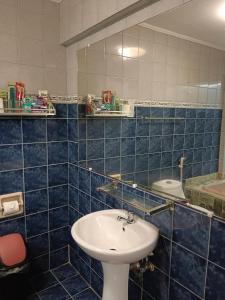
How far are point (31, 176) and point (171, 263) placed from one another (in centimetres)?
133

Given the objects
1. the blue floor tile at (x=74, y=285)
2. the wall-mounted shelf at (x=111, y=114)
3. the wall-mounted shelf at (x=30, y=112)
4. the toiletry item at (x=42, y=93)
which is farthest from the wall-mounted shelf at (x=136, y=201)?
the blue floor tile at (x=74, y=285)

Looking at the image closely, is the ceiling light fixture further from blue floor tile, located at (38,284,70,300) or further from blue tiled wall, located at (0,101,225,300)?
blue floor tile, located at (38,284,70,300)

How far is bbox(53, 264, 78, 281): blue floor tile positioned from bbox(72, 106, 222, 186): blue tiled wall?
Answer: 1081 mm

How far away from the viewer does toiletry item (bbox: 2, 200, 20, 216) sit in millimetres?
1877

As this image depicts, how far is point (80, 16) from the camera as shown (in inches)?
69.8

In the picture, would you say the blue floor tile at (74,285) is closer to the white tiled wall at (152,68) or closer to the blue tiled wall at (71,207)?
the blue tiled wall at (71,207)

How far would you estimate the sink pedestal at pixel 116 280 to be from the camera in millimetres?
1353

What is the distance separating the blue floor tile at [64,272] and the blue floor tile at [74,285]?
5cm

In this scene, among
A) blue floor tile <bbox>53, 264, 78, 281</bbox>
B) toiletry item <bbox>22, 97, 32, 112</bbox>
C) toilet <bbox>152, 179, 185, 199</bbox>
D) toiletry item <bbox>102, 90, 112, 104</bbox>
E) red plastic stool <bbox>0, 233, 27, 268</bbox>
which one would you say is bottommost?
blue floor tile <bbox>53, 264, 78, 281</bbox>

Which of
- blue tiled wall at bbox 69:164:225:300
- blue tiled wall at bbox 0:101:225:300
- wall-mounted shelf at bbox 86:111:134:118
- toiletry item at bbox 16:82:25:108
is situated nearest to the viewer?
blue tiled wall at bbox 69:164:225:300

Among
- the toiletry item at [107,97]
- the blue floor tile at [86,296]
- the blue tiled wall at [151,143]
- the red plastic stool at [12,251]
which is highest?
the toiletry item at [107,97]

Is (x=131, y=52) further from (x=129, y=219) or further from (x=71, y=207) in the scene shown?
(x=71, y=207)

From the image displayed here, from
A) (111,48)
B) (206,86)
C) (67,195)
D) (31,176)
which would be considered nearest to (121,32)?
(111,48)

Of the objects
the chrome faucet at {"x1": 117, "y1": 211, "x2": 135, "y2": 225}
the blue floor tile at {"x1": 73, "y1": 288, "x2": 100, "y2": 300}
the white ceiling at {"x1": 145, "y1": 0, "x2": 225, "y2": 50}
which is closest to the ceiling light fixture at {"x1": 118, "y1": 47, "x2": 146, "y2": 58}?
the white ceiling at {"x1": 145, "y1": 0, "x2": 225, "y2": 50}
